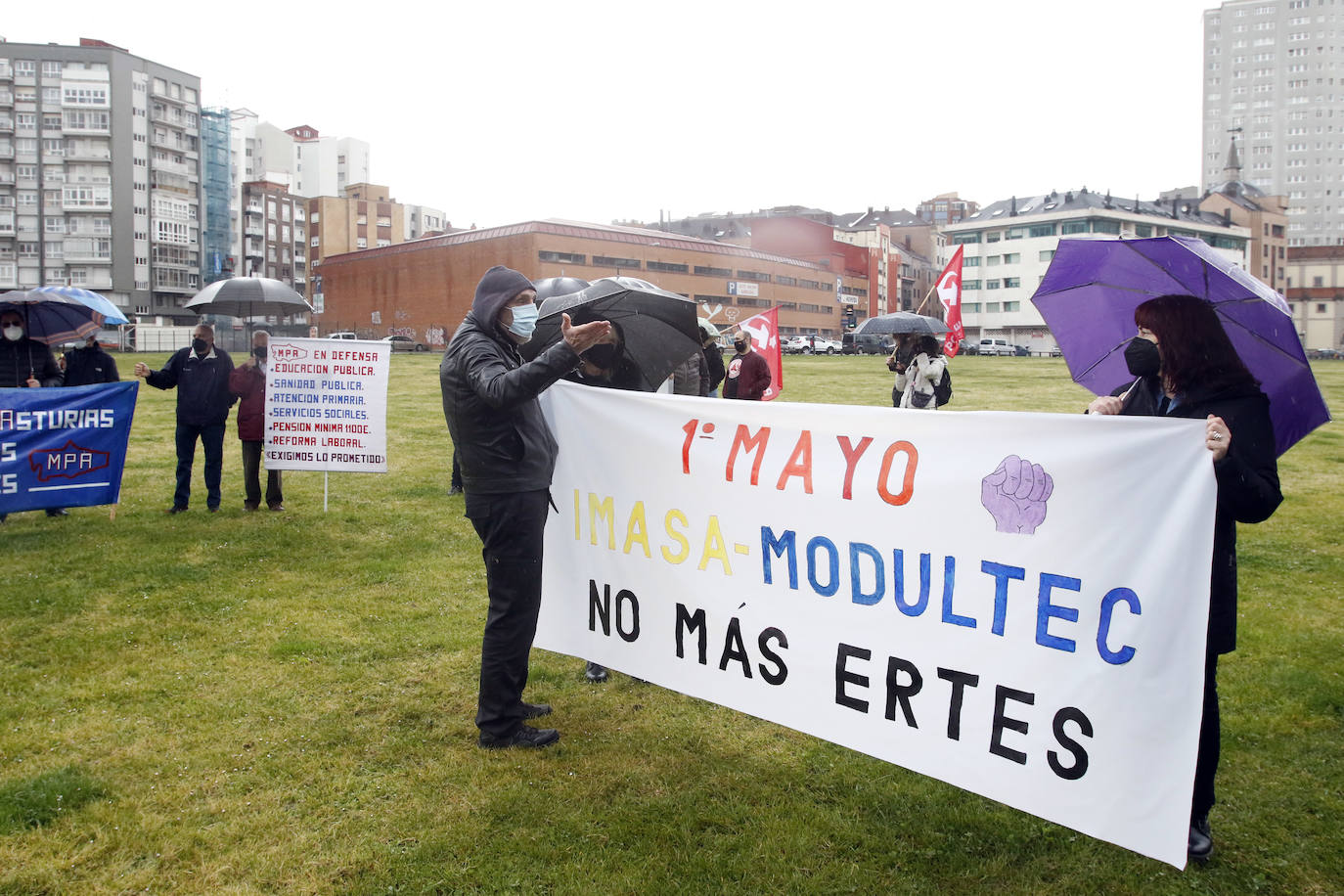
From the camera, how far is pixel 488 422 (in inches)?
169

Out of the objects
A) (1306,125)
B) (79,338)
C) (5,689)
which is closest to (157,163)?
(79,338)

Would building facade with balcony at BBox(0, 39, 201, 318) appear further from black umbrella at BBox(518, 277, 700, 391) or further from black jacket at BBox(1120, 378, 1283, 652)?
black jacket at BBox(1120, 378, 1283, 652)

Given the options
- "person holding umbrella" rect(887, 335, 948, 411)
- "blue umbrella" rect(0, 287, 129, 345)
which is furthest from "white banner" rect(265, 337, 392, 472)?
"person holding umbrella" rect(887, 335, 948, 411)

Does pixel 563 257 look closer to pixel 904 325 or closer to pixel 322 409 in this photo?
pixel 904 325

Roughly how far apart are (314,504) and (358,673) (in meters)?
6.15

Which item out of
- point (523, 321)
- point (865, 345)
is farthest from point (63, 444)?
point (865, 345)

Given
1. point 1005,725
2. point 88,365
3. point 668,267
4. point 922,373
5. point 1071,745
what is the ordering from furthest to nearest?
point 668,267 → point 88,365 → point 922,373 → point 1005,725 → point 1071,745

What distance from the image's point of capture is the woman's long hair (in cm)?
336

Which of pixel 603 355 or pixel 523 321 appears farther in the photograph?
pixel 603 355

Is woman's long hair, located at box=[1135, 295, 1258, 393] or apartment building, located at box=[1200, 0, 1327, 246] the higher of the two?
apartment building, located at box=[1200, 0, 1327, 246]

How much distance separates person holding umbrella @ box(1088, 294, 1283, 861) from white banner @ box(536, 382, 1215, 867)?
0.61ft

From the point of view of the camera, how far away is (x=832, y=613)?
A: 3.82m

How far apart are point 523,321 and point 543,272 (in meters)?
77.0

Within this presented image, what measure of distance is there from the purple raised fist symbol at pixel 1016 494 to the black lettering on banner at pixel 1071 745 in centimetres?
62
